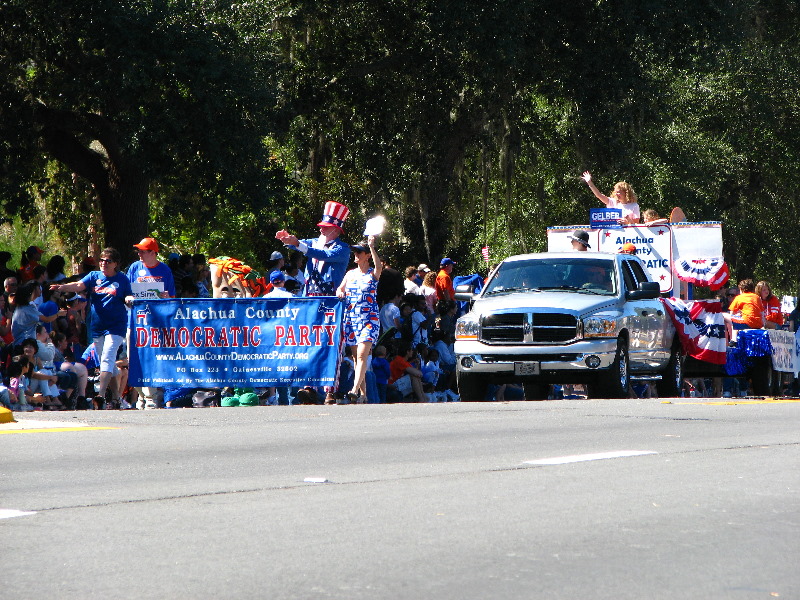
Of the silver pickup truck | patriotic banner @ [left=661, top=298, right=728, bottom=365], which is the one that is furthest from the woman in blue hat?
patriotic banner @ [left=661, top=298, right=728, bottom=365]

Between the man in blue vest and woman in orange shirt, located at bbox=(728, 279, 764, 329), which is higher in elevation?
the man in blue vest

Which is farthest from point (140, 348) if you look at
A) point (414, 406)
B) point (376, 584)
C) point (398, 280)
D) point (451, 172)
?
point (451, 172)

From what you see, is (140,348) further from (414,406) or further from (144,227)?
→ (144,227)

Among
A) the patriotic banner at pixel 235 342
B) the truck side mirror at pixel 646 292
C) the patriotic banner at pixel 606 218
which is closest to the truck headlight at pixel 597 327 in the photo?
the truck side mirror at pixel 646 292

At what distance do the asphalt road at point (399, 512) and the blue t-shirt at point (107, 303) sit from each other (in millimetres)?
4069

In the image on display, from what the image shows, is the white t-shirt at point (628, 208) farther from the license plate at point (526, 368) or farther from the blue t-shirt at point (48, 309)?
the blue t-shirt at point (48, 309)

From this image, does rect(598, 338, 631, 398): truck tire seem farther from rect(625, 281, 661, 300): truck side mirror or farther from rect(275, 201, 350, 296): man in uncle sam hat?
rect(275, 201, 350, 296): man in uncle sam hat

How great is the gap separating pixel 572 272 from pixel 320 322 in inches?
132

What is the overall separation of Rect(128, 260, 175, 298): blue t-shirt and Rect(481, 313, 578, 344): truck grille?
13.5ft

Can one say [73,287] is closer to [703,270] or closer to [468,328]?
[468,328]

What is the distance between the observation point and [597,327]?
1638 cm

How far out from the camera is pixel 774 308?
2167 centimetres

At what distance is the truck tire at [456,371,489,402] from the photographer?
16.9 meters

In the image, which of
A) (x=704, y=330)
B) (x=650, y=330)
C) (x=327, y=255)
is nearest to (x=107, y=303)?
(x=327, y=255)
